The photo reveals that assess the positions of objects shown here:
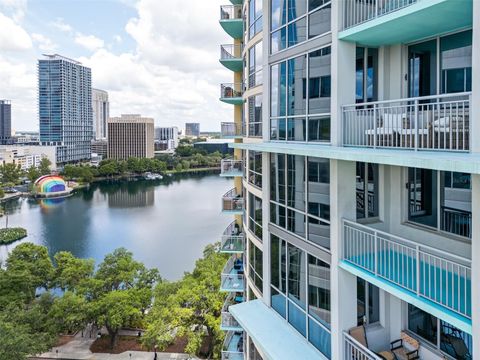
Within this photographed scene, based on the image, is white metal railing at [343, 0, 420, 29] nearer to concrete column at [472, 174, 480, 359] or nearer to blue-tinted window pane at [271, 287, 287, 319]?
concrete column at [472, 174, 480, 359]

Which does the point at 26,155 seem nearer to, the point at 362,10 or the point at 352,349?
the point at 362,10

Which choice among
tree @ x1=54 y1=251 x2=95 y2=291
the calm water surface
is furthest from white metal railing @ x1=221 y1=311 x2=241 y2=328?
the calm water surface

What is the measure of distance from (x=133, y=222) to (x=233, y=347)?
3762 cm

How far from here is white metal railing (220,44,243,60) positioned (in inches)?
551

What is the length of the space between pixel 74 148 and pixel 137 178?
40.4m

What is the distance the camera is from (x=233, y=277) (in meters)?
13.0

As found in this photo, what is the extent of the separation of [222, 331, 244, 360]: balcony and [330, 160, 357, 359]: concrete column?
673 centimetres

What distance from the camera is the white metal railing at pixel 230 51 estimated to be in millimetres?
14008

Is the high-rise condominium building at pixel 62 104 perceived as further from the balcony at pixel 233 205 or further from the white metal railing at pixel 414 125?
the white metal railing at pixel 414 125

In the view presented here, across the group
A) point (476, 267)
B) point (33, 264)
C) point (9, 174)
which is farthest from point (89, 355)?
point (9, 174)

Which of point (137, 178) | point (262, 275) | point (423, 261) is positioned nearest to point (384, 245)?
point (423, 261)

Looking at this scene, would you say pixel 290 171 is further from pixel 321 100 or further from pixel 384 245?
pixel 384 245

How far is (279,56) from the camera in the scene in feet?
25.0

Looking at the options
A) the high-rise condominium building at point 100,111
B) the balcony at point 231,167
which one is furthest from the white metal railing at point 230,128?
the high-rise condominium building at point 100,111
